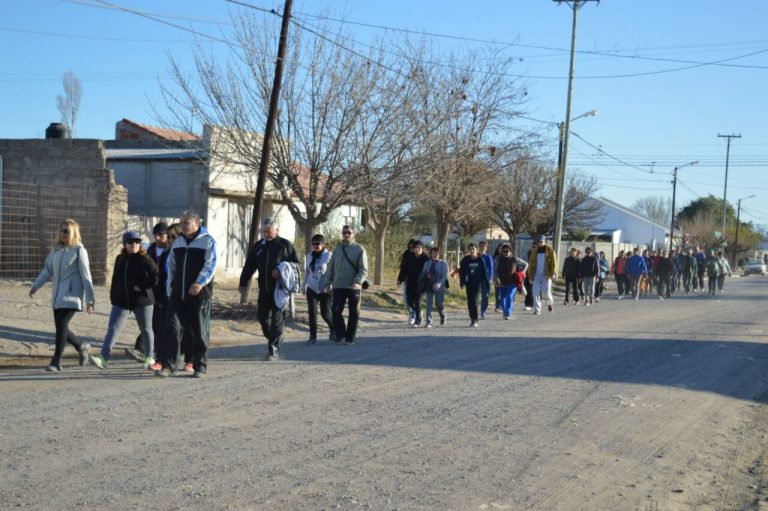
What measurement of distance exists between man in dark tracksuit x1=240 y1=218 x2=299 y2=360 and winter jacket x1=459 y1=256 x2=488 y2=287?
21.8 ft

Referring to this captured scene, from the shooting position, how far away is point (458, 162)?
995 inches

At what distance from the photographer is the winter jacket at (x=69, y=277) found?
33.5 feet

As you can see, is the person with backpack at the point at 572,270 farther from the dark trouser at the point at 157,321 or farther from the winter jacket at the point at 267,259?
the dark trouser at the point at 157,321

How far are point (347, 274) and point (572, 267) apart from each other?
48.6 ft

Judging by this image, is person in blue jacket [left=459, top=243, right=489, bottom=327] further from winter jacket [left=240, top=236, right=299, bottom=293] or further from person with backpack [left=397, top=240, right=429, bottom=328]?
winter jacket [left=240, top=236, right=299, bottom=293]

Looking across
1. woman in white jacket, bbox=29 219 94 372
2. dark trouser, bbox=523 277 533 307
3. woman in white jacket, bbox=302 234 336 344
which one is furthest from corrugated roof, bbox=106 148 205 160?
woman in white jacket, bbox=29 219 94 372

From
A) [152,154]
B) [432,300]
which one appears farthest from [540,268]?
[152,154]

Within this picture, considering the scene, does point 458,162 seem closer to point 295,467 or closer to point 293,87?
point 293,87

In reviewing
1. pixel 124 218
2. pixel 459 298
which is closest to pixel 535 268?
pixel 459 298

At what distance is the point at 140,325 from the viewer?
10.8 meters

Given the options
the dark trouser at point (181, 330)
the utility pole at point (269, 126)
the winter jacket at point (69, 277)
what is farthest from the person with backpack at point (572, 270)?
the winter jacket at point (69, 277)

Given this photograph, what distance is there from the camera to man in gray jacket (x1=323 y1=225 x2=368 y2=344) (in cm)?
1374

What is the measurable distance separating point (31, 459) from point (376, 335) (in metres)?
9.82

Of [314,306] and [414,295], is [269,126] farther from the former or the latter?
[314,306]
